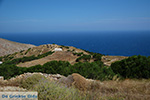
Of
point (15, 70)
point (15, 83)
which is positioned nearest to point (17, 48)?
point (15, 70)

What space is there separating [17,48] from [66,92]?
56.9 metres

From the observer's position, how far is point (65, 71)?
328 inches

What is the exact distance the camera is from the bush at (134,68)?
7.97 metres

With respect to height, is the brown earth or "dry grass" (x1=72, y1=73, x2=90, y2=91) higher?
"dry grass" (x1=72, y1=73, x2=90, y2=91)

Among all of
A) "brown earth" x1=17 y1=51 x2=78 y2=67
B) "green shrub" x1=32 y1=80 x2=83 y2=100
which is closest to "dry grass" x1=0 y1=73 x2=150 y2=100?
"green shrub" x1=32 y1=80 x2=83 y2=100

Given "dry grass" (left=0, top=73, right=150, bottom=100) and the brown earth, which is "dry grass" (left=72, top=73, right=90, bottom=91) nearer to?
"dry grass" (left=0, top=73, right=150, bottom=100)

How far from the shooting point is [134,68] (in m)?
8.26

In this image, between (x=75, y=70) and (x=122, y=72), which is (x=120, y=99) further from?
(x=122, y=72)

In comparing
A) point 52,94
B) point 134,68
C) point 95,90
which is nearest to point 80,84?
point 95,90

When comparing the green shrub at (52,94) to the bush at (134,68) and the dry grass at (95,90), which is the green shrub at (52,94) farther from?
the bush at (134,68)

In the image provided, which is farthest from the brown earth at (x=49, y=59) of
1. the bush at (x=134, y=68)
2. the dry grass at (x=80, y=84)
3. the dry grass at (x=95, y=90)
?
the dry grass at (x=95, y=90)

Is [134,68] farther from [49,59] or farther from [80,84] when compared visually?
[49,59]

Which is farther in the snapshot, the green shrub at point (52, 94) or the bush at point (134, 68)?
the bush at point (134, 68)

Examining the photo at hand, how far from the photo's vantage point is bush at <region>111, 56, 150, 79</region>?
797 centimetres
